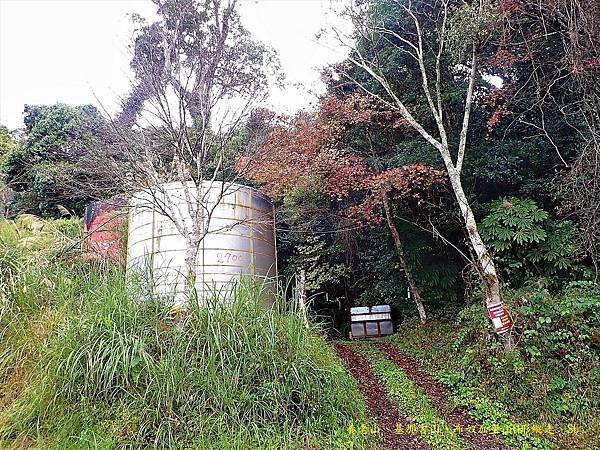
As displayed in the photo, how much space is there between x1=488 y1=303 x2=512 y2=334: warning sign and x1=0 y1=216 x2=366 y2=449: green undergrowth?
1.86 m

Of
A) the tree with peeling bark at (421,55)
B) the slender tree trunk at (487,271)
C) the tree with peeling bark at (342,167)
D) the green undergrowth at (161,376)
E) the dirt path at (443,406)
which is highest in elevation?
the tree with peeling bark at (421,55)

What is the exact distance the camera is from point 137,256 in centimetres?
674

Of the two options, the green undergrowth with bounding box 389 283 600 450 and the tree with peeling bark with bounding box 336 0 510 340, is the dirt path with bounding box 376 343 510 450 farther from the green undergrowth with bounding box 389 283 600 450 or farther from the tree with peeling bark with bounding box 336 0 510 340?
the tree with peeling bark with bounding box 336 0 510 340

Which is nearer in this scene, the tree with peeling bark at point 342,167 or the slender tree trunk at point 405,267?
the tree with peeling bark at point 342,167

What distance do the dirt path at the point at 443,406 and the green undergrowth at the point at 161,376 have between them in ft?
3.29

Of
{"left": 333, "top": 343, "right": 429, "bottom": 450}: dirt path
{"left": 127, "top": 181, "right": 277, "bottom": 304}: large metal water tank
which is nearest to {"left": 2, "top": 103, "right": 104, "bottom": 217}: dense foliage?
{"left": 127, "top": 181, "right": 277, "bottom": 304}: large metal water tank

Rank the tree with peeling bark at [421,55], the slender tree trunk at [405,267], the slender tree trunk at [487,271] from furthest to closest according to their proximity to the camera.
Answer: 1. the slender tree trunk at [405,267]
2. the tree with peeling bark at [421,55]
3. the slender tree trunk at [487,271]

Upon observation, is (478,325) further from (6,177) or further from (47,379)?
(6,177)

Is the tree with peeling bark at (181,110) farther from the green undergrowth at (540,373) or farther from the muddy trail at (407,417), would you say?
the green undergrowth at (540,373)

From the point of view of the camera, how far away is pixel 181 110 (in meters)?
5.40

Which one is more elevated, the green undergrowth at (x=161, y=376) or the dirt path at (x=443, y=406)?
the green undergrowth at (x=161, y=376)

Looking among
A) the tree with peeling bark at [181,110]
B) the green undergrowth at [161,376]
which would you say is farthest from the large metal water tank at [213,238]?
the green undergrowth at [161,376]

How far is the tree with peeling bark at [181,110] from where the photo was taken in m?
5.39

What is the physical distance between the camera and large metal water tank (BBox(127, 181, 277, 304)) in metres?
6.23
